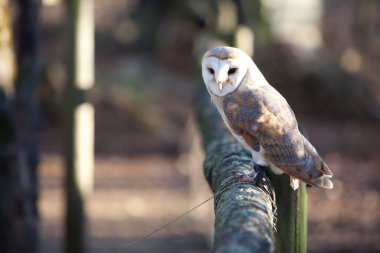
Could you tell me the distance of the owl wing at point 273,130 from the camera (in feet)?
8.50

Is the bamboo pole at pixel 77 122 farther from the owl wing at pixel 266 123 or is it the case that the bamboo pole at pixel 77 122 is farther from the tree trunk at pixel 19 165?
the owl wing at pixel 266 123

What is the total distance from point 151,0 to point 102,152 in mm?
4031

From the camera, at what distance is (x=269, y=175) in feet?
8.78

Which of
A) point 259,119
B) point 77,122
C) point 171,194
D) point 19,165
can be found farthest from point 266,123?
point 171,194

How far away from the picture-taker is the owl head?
269 centimetres

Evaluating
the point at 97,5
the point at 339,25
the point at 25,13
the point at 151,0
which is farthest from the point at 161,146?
the point at 97,5

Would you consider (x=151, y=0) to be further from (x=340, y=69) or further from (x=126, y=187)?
(x=126, y=187)

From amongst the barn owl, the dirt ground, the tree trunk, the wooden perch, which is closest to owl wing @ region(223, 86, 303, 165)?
the barn owl

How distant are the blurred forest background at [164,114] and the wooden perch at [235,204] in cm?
212

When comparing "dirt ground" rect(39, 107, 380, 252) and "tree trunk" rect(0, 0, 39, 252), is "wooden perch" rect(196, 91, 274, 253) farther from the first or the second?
"dirt ground" rect(39, 107, 380, 252)

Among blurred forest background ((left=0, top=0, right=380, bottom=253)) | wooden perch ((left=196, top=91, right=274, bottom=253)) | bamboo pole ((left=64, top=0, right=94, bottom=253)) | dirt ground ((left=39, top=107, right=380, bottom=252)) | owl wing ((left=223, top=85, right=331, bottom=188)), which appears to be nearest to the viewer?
wooden perch ((left=196, top=91, right=274, bottom=253))

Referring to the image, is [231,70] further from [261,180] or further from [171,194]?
[171,194]

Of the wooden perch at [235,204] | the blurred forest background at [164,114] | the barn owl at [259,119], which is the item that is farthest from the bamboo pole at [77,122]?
the barn owl at [259,119]

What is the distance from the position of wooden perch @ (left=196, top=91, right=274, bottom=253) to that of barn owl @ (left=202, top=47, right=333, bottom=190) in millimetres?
105
